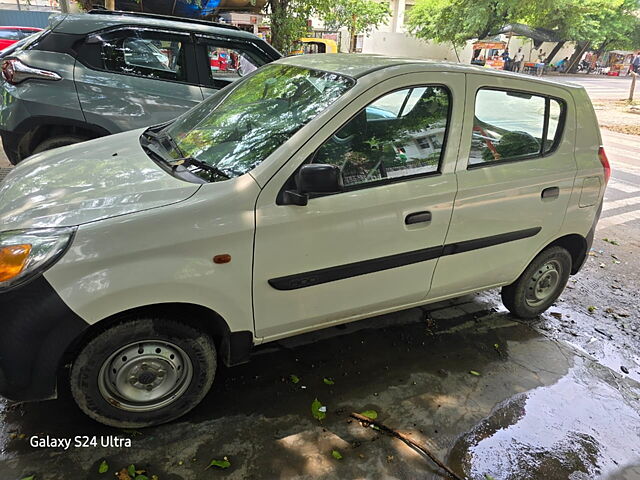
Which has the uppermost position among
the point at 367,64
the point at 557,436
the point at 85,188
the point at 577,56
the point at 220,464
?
the point at 367,64

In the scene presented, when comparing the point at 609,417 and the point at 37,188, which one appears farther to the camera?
the point at 609,417

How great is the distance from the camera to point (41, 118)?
14.5 feet

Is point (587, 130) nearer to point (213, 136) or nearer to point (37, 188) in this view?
point (213, 136)

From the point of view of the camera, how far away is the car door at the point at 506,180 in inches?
109

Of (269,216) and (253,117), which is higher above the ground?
(253,117)

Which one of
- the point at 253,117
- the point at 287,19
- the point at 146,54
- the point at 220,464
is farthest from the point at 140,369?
the point at 287,19

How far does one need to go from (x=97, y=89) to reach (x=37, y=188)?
2711 mm

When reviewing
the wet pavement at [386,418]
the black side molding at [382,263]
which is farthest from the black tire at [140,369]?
the black side molding at [382,263]

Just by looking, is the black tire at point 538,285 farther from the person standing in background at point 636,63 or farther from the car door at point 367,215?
the person standing in background at point 636,63

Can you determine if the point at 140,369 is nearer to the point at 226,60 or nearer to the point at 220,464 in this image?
the point at 220,464

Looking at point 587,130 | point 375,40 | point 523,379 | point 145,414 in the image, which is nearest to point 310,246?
point 145,414

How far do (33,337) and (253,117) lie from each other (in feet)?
5.20

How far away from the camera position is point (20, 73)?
4.37 meters

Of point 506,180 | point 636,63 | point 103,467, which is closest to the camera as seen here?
point 103,467
